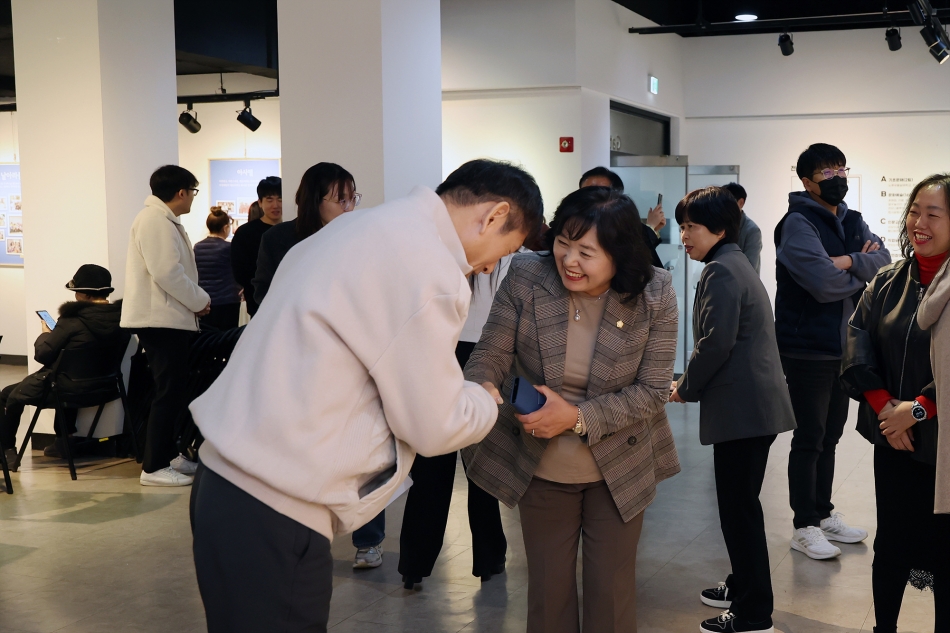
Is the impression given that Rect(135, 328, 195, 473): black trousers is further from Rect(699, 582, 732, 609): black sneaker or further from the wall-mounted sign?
the wall-mounted sign

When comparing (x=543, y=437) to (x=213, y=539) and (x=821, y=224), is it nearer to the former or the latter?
(x=213, y=539)

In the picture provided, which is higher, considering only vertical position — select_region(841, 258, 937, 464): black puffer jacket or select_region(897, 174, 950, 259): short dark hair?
select_region(897, 174, 950, 259): short dark hair

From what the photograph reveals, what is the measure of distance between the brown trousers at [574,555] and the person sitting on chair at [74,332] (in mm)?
4042

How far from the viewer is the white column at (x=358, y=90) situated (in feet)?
16.1

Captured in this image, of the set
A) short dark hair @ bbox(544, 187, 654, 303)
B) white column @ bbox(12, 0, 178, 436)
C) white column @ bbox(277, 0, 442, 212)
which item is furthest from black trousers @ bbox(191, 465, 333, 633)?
white column @ bbox(12, 0, 178, 436)

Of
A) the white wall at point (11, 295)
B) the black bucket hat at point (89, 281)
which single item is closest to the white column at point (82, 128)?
the black bucket hat at point (89, 281)

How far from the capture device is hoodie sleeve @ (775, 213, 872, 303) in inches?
159

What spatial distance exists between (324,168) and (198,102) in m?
8.05

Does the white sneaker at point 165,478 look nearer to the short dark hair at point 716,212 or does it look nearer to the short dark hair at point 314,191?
the short dark hair at point 314,191

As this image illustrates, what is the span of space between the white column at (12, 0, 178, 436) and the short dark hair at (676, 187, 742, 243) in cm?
438

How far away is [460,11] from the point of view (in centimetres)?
872

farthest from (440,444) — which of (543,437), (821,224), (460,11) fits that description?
(460,11)

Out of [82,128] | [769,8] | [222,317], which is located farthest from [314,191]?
[769,8]

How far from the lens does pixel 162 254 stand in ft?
17.9
